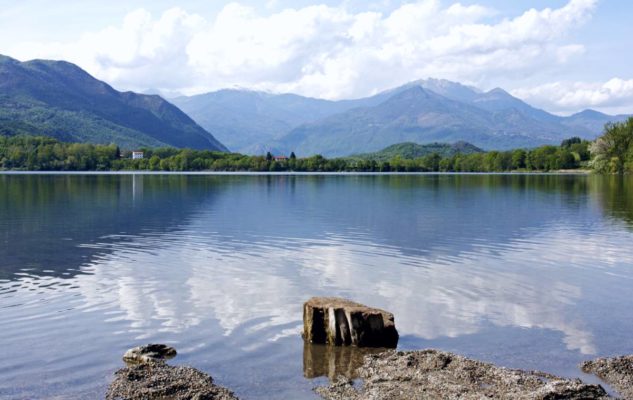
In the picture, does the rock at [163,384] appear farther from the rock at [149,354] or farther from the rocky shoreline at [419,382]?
the rock at [149,354]

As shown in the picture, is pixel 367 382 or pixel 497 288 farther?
pixel 497 288

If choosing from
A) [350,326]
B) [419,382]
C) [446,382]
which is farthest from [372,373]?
[350,326]

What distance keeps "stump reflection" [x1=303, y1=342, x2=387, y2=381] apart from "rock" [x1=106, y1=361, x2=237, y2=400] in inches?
120

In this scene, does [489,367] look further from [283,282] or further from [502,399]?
[283,282]

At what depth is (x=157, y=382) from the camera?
15.8 metres

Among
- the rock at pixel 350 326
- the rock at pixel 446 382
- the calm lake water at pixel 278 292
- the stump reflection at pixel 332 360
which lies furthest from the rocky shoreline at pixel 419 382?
the rock at pixel 350 326

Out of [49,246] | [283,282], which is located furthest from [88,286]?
[49,246]

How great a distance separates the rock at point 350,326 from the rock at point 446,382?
61.0 inches

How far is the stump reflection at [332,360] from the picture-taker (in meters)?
17.3

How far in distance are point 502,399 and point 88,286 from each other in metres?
21.3

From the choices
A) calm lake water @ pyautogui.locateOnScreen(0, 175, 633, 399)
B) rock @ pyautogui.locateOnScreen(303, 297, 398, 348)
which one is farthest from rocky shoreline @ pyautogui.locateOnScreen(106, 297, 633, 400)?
calm lake water @ pyautogui.locateOnScreen(0, 175, 633, 399)

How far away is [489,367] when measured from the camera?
16.9 metres

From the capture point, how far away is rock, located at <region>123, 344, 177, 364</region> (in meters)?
17.5

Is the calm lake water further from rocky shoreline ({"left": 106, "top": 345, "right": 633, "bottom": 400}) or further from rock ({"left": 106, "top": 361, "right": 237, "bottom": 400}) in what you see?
rocky shoreline ({"left": 106, "top": 345, "right": 633, "bottom": 400})
